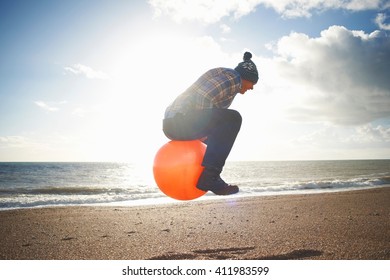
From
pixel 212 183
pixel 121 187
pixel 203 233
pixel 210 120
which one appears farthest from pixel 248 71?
pixel 121 187

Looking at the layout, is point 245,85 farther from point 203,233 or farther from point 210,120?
point 203,233

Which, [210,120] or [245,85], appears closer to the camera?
[210,120]

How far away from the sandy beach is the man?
3.93 metres

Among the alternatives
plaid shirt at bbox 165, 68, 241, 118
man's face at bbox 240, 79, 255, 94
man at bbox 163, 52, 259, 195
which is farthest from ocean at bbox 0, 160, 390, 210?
man's face at bbox 240, 79, 255, 94

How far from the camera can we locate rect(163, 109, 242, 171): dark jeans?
2623mm

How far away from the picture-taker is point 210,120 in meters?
2.62

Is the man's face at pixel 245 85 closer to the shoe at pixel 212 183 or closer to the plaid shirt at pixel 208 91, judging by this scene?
the plaid shirt at pixel 208 91

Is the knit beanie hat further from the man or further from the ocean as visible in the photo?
the ocean

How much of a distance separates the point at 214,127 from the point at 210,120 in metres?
0.07

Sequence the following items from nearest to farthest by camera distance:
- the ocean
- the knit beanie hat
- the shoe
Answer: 1. the shoe
2. the knit beanie hat
3. the ocean

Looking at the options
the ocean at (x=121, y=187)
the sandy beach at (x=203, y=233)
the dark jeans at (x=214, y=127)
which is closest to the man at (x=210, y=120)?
the dark jeans at (x=214, y=127)

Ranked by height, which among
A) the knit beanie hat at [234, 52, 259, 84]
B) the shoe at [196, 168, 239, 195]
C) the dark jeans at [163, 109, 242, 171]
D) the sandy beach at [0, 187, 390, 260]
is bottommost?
the sandy beach at [0, 187, 390, 260]
